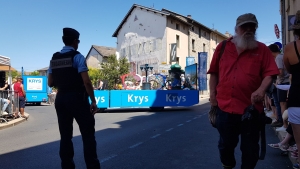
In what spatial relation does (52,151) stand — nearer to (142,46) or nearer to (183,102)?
(183,102)

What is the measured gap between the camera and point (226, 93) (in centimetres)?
314

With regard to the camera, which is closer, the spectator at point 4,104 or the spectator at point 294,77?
the spectator at point 294,77

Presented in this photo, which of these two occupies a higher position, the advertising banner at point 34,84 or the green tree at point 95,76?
the green tree at point 95,76

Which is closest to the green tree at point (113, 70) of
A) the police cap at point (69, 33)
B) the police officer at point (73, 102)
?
the police cap at point (69, 33)

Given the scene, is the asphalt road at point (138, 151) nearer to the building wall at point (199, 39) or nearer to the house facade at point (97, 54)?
the building wall at point (199, 39)

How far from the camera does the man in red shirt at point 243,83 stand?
9.98 feet

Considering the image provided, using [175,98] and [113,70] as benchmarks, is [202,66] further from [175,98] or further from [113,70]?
[175,98]

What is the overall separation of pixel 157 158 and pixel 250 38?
3.03 meters

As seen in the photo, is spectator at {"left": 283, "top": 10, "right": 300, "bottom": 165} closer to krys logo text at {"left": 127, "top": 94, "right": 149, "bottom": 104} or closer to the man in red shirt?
the man in red shirt

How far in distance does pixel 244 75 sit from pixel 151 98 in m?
13.4

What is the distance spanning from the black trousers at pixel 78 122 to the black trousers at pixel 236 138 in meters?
1.57

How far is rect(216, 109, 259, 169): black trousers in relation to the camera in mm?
3033

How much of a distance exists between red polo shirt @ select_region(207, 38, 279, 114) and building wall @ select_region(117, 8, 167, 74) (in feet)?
101

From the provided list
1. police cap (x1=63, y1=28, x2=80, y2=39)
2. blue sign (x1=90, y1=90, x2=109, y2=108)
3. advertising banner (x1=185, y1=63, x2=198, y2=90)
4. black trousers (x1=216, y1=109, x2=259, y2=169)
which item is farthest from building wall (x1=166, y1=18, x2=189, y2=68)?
black trousers (x1=216, y1=109, x2=259, y2=169)
